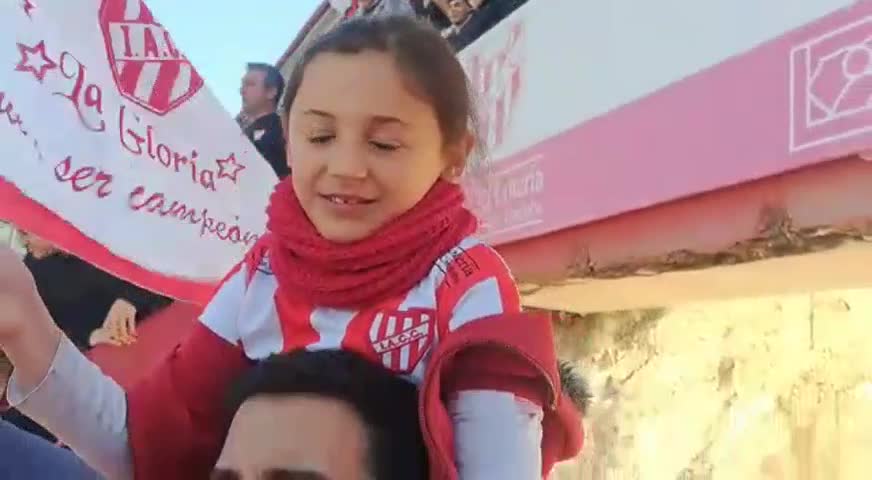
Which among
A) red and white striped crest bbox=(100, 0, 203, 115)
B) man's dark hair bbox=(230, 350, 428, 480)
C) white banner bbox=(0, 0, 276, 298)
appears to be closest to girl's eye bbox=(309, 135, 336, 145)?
man's dark hair bbox=(230, 350, 428, 480)

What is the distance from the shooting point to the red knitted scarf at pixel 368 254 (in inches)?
22.2

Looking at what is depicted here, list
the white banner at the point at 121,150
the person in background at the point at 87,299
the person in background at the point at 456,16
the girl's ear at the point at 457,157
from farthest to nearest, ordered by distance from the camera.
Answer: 1. the person in background at the point at 456,16
2. the person in background at the point at 87,299
3. the white banner at the point at 121,150
4. the girl's ear at the point at 457,157

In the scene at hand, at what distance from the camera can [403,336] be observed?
56 cm

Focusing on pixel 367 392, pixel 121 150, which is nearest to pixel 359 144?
pixel 367 392

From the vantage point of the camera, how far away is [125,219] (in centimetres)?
109

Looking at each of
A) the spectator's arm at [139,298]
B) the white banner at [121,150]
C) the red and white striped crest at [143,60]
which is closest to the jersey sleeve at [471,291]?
the white banner at [121,150]

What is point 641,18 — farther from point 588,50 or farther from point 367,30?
point 367,30

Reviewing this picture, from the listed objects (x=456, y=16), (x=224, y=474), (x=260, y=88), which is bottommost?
(x=224, y=474)

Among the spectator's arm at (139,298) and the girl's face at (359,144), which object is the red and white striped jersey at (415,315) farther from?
the spectator's arm at (139,298)

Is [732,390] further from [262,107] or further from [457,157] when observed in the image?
[457,157]

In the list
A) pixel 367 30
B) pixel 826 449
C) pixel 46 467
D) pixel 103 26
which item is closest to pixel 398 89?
pixel 367 30

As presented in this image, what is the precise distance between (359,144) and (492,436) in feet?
0.52

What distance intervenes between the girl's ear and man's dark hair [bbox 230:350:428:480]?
122 mm

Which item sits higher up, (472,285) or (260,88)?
(260,88)
